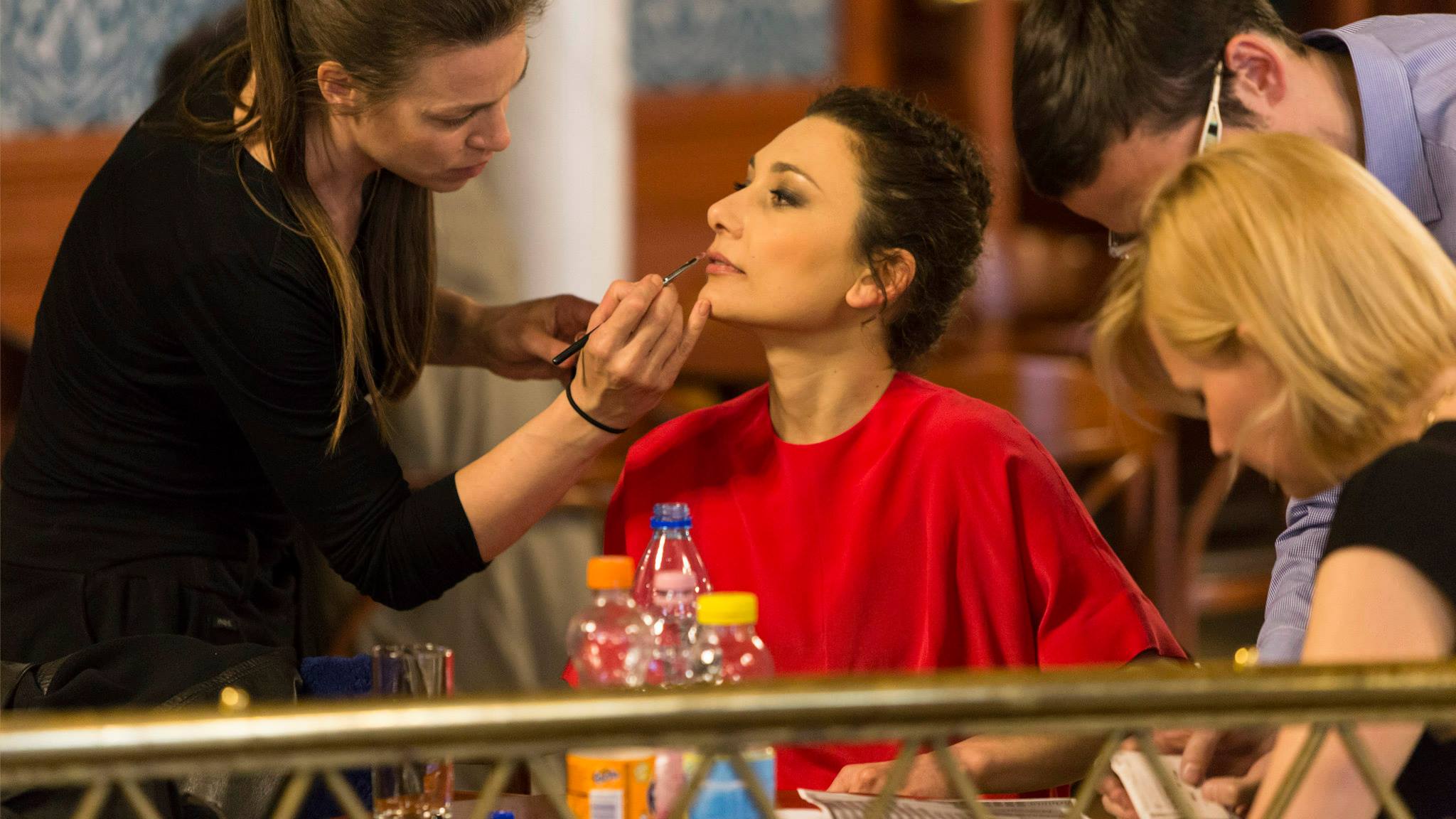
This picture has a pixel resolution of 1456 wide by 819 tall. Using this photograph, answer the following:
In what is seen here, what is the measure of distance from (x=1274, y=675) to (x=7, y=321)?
3.99 m

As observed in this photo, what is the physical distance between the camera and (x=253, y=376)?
151 cm

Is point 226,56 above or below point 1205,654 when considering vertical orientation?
above

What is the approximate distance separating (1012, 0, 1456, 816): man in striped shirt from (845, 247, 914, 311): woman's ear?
0.80 feet

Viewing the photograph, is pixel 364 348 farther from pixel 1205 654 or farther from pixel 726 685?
pixel 1205 654

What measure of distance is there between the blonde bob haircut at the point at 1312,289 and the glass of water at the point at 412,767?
671mm

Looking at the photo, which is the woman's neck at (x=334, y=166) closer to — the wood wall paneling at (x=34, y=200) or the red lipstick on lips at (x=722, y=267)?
the red lipstick on lips at (x=722, y=267)

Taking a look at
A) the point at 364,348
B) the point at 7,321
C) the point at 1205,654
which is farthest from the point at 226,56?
the point at 1205,654

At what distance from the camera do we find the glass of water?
1.24 meters

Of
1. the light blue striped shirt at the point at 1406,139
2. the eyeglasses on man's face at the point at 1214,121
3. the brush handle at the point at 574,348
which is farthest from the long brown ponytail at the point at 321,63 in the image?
the light blue striped shirt at the point at 1406,139

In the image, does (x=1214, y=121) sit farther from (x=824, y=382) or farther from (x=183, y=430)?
(x=183, y=430)

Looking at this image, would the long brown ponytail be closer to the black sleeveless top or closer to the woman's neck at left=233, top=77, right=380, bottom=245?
the woman's neck at left=233, top=77, right=380, bottom=245

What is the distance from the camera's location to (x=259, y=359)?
1507 mm

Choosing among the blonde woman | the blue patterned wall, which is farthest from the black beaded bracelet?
the blue patterned wall

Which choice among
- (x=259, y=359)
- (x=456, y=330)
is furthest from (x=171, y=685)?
(x=456, y=330)
